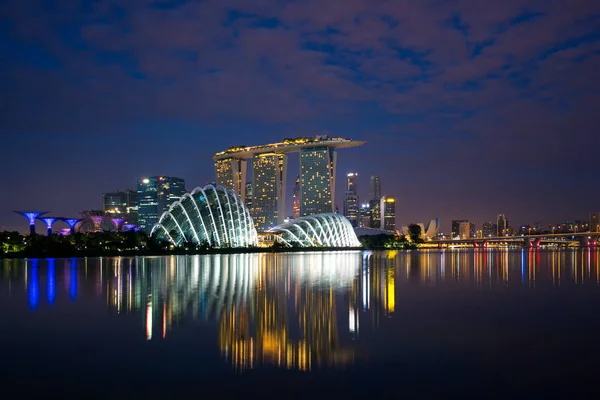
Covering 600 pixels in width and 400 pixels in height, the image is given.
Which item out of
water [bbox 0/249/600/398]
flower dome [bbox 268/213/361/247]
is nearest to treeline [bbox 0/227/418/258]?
flower dome [bbox 268/213/361/247]

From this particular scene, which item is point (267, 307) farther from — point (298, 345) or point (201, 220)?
point (201, 220)

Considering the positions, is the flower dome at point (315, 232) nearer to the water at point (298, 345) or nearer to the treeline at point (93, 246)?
the treeline at point (93, 246)

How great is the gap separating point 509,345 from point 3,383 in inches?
443

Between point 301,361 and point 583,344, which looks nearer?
point 301,361

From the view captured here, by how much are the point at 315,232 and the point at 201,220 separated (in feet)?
141

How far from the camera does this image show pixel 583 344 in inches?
553

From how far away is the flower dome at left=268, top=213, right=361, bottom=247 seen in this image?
143000mm

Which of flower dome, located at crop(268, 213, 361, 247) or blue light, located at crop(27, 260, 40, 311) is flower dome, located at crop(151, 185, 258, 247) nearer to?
flower dome, located at crop(268, 213, 361, 247)

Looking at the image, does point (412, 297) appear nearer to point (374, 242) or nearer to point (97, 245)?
point (97, 245)

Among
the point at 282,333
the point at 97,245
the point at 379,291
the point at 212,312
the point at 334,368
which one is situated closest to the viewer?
the point at 334,368

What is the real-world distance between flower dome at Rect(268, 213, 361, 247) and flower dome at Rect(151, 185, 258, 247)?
96.3ft

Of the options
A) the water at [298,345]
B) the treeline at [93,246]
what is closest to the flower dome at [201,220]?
the treeline at [93,246]

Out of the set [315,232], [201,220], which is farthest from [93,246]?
[315,232]

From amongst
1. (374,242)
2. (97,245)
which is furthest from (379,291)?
(374,242)
